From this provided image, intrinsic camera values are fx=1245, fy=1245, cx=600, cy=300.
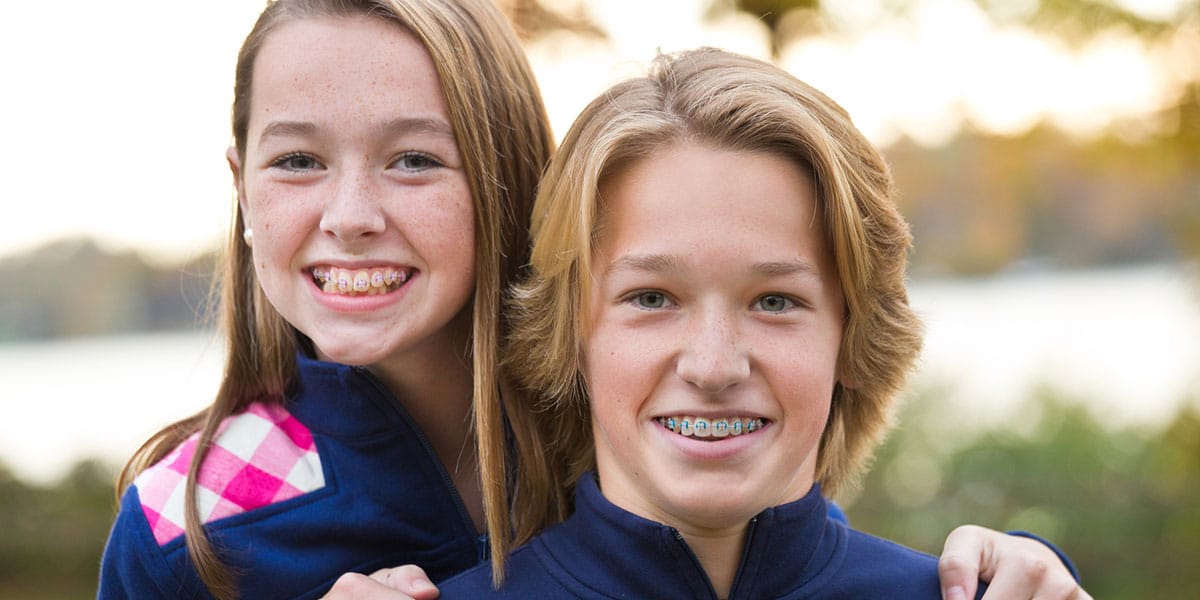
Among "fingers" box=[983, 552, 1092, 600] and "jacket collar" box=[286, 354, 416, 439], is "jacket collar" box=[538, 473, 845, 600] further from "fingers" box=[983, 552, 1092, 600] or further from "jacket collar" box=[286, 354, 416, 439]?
"jacket collar" box=[286, 354, 416, 439]

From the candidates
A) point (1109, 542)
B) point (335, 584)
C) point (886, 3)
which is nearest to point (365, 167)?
point (335, 584)

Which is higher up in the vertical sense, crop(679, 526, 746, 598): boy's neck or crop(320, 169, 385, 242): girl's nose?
crop(320, 169, 385, 242): girl's nose

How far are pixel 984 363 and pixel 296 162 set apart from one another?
4603 mm

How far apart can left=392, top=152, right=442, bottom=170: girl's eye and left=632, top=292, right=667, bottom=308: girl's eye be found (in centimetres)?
55

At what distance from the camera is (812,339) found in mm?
2008

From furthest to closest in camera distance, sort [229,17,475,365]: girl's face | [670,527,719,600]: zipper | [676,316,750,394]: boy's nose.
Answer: [229,17,475,365]: girl's face, [670,527,719,600]: zipper, [676,316,750,394]: boy's nose

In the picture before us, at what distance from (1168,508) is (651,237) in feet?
15.0

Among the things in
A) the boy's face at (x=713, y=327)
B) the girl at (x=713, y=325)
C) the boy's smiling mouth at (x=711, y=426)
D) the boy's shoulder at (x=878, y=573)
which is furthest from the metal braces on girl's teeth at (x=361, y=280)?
the boy's shoulder at (x=878, y=573)

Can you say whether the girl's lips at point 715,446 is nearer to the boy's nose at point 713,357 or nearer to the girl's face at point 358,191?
the boy's nose at point 713,357

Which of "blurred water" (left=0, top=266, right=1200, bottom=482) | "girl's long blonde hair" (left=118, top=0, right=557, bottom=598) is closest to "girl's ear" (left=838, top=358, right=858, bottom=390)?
"girl's long blonde hair" (left=118, top=0, right=557, bottom=598)

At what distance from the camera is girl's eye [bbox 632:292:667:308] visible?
1.99 m

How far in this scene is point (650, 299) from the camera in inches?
79.0

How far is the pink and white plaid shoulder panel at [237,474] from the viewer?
7.62ft

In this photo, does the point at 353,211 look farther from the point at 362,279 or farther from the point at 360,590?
the point at 360,590
